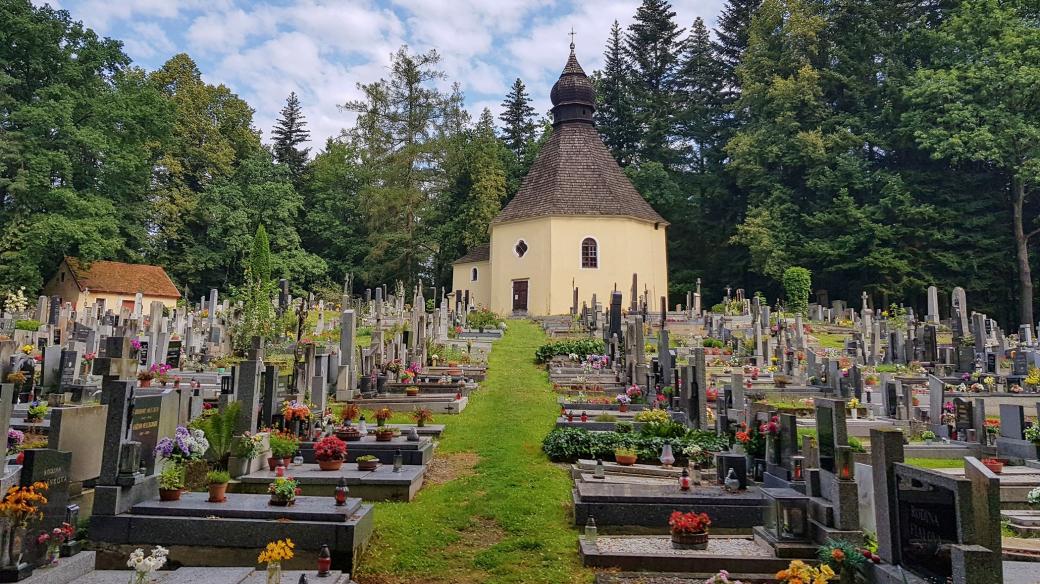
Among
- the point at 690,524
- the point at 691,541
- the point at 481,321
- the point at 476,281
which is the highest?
the point at 476,281

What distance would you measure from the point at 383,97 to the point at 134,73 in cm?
1281

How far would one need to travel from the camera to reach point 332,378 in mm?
12703

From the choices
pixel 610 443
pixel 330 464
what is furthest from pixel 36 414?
pixel 610 443

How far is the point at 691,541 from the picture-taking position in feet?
19.1

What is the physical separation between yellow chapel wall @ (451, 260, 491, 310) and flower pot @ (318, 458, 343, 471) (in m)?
27.7

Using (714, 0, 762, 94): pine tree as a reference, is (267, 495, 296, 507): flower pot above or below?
below

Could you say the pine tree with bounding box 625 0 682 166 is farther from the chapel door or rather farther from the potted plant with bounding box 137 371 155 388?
the potted plant with bounding box 137 371 155 388

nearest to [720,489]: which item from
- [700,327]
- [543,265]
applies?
[700,327]

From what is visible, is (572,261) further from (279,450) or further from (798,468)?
(798,468)

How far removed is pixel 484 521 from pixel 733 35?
42352 millimetres

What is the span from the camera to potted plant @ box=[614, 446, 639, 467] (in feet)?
26.9

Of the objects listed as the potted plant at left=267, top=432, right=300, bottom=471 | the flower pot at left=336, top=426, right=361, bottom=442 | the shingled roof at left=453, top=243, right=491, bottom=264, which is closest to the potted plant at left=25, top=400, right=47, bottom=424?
the potted plant at left=267, top=432, right=300, bottom=471

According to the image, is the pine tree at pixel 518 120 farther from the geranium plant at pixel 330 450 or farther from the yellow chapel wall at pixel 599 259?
Answer: the geranium plant at pixel 330 450

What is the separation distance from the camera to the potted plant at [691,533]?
5.81 meters
